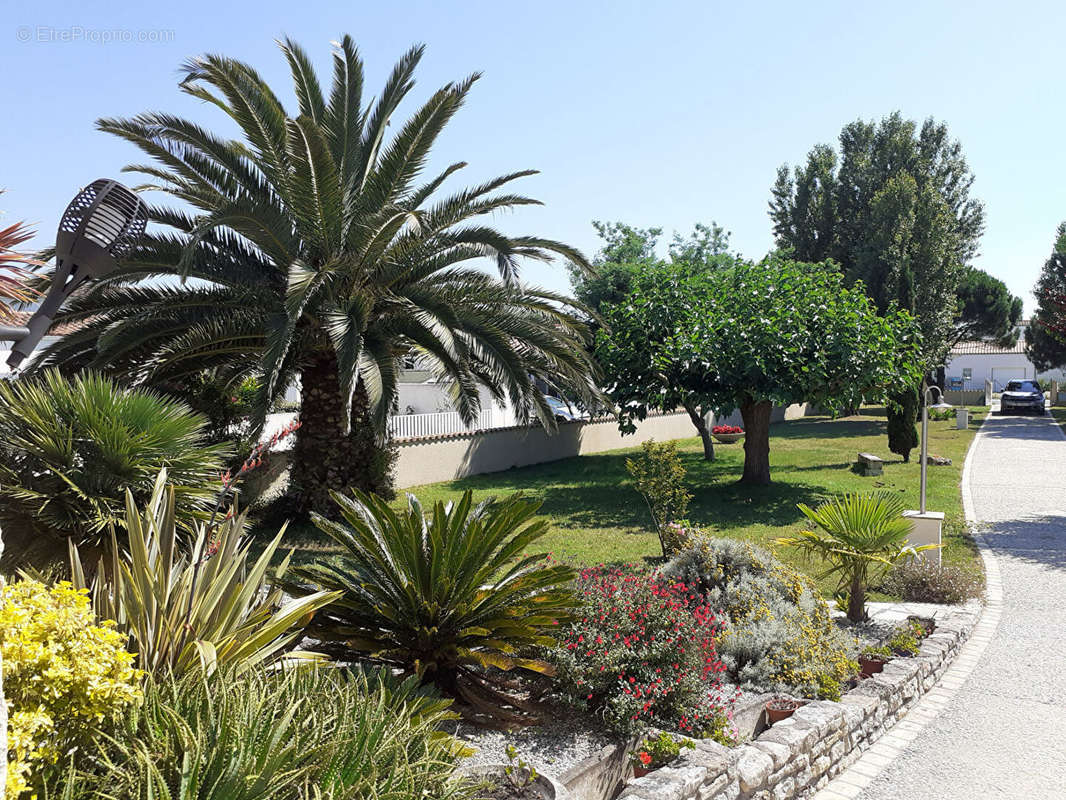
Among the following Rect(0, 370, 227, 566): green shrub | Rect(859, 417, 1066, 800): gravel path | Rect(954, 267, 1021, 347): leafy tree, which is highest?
Rect(954, 267, 1021, 347): leafy tree

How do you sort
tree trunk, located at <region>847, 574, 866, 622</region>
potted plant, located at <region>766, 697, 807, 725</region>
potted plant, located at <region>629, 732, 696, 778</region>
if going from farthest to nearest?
tree trunk, located at <region>847, 574, 866, 622</region> < potted plant, located at <region>766, 697, 807, 725</region> < potted plant, located at <region>629, 732, 696, 778</region>

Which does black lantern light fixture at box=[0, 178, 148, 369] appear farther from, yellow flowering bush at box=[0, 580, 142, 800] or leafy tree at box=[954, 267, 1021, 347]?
leafy tree at box=[954, 267, 1021, 347]

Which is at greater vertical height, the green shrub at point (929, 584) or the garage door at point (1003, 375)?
the garage door at point (1003, 375)

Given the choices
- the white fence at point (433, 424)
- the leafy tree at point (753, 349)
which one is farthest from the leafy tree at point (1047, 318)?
the white fence at point (433, 424)

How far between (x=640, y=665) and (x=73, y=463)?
12.7 ft

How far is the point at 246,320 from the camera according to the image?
32.1 ft

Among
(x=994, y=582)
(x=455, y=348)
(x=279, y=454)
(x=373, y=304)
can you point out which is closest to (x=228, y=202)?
(x=373, y=304)

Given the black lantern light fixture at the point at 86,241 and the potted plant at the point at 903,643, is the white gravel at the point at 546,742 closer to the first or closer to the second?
the black lantern light fixture at the point at 86,241

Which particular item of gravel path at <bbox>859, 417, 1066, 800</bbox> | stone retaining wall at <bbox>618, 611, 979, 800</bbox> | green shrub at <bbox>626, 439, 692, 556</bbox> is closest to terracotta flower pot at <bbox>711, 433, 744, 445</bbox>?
gravel path at <bbox>859, 417, 1066, 800</bbox>

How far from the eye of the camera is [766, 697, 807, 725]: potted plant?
530cm

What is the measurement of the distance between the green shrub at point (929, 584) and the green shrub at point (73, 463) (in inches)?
309

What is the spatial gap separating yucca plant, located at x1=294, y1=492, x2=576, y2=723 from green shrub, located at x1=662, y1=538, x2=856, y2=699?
1.87m

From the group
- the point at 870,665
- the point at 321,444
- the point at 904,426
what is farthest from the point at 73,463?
the point at 904,426

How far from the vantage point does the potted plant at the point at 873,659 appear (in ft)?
21.2
